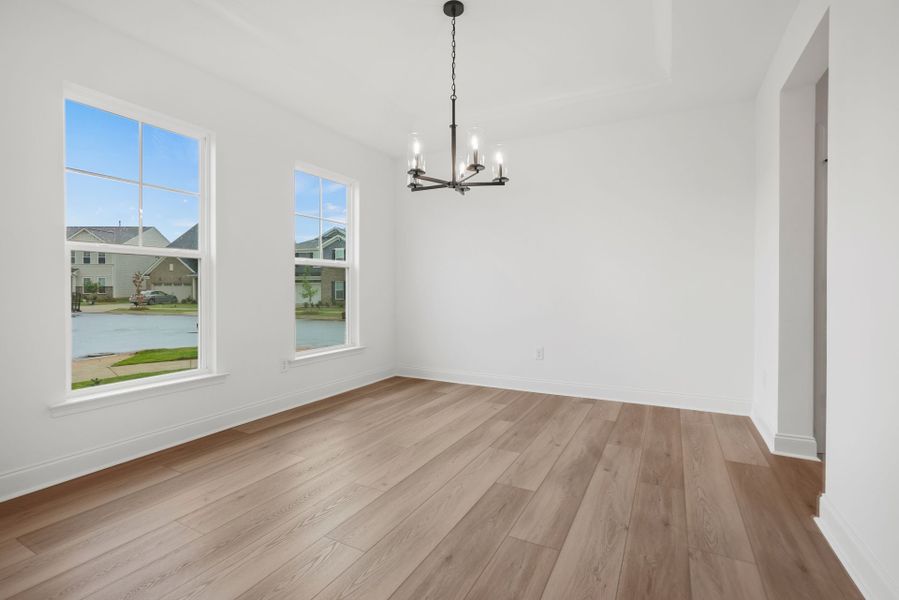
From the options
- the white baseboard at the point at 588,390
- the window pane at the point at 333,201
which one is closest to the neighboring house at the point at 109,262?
the window pane at the point at 333,201

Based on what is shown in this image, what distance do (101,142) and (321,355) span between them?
2.41 m

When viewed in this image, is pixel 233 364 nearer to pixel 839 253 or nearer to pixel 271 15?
pixel 271 15

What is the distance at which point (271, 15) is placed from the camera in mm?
2777

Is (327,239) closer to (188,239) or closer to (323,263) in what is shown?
(323,263)

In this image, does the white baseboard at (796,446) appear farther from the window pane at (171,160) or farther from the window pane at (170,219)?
the window pane at (171,160)

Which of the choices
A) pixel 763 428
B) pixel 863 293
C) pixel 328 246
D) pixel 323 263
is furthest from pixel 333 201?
pixel 763 428

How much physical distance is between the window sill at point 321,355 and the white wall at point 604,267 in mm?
907

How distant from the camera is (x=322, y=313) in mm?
4520

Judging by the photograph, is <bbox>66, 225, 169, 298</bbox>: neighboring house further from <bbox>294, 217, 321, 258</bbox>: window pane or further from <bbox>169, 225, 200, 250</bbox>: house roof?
<bbox>294, 217, 321, 258</bbox>: window pane

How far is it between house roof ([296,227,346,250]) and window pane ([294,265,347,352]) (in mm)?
203

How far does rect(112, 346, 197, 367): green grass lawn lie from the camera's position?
2958 millimetres

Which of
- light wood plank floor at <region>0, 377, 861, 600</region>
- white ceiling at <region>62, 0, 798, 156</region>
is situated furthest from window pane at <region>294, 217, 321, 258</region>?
light wood plank floor at <region>0, 377, 861, 600</region>

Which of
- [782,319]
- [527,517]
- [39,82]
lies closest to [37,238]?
[39,82]

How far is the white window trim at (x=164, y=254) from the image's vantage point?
102 inches
